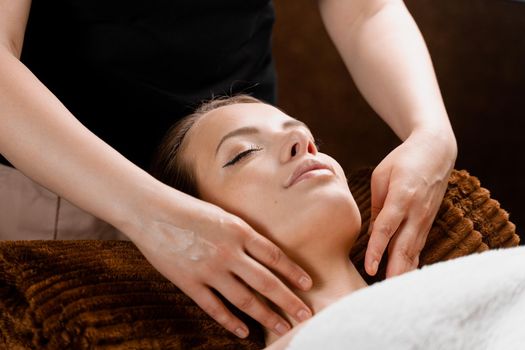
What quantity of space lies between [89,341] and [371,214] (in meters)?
0.54

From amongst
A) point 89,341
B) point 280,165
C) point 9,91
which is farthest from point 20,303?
point 280,165

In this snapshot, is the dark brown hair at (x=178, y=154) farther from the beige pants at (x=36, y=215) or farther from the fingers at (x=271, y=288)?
the fingers at (x=271, y=288)

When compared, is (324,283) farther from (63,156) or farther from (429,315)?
(63,156)

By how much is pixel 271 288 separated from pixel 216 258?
0.09 meters

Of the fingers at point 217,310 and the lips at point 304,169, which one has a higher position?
the lips at point 304,169

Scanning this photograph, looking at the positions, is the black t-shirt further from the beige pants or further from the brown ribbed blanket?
the brown ribbed blanket

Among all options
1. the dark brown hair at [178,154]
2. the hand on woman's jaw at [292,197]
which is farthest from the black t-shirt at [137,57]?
the hand on woman's jaw at [292,197]

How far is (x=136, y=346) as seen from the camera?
0.99 m

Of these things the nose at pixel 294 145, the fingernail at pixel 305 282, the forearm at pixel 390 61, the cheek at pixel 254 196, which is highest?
the forearm at pixel 390 61

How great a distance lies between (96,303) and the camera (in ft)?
3.33

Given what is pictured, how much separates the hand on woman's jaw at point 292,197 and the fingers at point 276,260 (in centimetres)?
6

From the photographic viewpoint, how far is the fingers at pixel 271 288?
0.98 meters

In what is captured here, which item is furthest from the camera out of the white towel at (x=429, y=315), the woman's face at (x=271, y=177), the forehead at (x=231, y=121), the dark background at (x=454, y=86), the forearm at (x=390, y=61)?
the dark background at (x=454, y=86)

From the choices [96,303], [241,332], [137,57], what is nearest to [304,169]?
[241,332]
